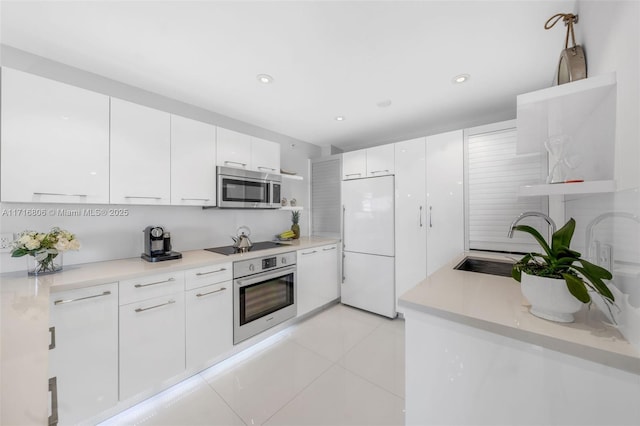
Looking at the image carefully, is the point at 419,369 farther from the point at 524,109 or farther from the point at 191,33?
the point at 191,33

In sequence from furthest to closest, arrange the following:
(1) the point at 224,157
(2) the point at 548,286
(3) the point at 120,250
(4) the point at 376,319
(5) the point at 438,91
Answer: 1. (4) the point at 376,319
2. (1) the point at 224,157
3. (5) the point at 438,91
4. (3) the point at 120,250
5. (2) the point at 548,286

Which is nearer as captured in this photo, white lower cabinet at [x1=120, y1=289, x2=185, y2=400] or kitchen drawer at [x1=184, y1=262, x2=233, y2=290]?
white lower cabinet at [x1=120, y1=289, x2=185, y2=400]

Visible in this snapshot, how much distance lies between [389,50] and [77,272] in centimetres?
253

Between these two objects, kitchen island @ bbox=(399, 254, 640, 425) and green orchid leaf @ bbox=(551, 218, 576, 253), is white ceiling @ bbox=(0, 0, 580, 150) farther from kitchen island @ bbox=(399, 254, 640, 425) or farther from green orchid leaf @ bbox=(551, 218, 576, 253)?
kitchen island @ bbox=(399, 254, 640, 425)

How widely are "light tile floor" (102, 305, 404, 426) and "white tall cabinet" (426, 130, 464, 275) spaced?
1.04 metres

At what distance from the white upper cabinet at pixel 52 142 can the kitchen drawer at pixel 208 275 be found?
2.61 feet

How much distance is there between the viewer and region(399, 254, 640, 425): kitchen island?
26.5 inches

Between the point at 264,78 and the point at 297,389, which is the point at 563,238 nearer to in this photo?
the point at 297,389

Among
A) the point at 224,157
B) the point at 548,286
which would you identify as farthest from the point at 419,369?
the point at 224,157

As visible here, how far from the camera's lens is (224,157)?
92.6 inches

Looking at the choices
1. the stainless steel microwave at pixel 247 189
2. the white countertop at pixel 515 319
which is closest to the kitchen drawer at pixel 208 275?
the stainless steel microwave at pixel 247 189

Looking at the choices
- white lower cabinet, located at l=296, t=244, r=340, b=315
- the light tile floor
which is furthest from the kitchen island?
white lower cabinet, located at l=296, t=244, r=340, b=315

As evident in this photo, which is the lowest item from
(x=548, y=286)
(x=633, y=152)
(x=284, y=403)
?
(x=284, y=403)

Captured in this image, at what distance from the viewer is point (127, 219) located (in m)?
2.01
